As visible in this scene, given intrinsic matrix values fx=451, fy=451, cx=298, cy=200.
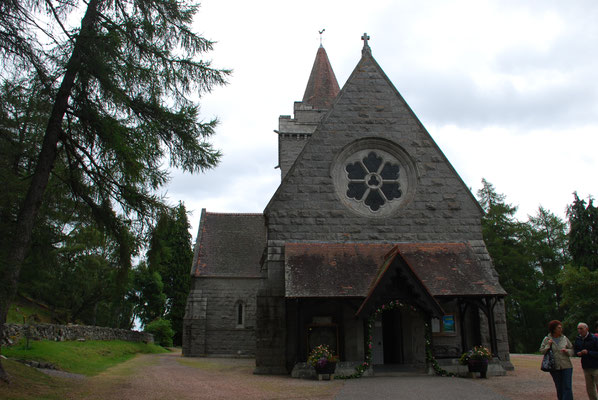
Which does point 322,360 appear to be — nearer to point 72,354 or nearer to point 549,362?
point 549,362

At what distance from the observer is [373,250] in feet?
50.1

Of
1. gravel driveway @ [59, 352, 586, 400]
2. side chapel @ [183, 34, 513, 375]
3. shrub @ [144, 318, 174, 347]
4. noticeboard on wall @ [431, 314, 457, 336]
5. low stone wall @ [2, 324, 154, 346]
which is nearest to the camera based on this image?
gravel driveway @ [59, 352, 586, 400]

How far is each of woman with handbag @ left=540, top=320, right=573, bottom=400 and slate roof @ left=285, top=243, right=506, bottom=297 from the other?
510 centimetres

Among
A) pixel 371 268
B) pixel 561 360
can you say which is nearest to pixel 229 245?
pixel 371 268

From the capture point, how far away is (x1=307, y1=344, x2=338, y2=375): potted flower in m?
12.6

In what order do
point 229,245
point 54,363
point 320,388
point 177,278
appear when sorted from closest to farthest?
point 320,388 < point 54,363 < point 229,245 < point 177,278

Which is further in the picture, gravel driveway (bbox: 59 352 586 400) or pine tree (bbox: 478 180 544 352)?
pine tree (bbox: 478 180 544 352)

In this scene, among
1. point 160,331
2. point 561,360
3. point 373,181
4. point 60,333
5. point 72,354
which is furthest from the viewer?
point 160,331

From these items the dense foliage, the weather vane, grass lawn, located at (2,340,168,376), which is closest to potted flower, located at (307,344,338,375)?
grass lawn, located at (2,340,168,376)

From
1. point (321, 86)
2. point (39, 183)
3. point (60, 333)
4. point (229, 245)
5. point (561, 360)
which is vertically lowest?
point (60, 333)

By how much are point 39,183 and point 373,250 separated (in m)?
10.0

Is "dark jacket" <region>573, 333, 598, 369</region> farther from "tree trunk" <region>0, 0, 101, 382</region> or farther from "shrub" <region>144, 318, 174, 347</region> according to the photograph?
"shrub" <region>144, 318, 174, 347</region>

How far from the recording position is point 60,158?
471 inches

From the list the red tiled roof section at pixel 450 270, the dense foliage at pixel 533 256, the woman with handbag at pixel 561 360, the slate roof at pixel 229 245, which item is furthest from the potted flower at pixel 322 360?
the dense foliage at pixel 533 256
